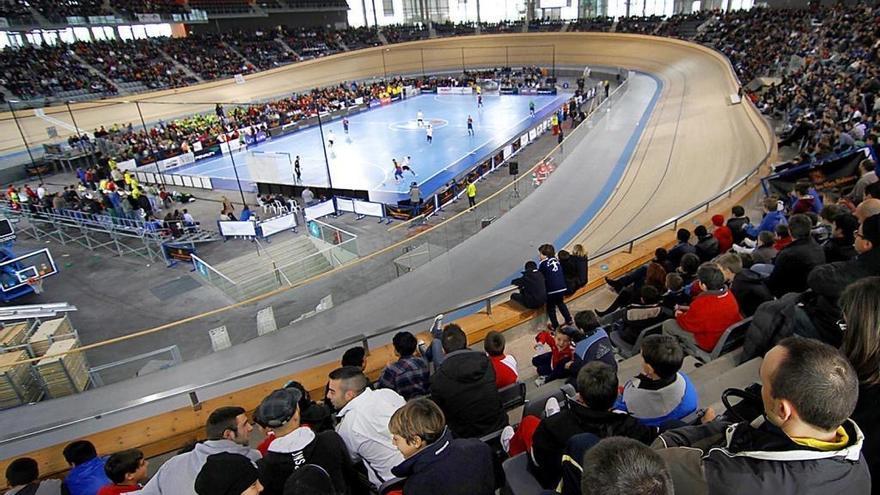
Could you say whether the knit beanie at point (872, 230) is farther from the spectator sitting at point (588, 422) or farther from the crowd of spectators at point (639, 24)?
the crowd of spectators at point (639, 24)

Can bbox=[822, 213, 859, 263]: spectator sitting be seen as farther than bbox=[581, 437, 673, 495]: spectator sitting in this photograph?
Yes

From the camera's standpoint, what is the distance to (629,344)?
199 inches

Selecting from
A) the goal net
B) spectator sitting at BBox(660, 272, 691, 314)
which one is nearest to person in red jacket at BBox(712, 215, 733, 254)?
spectator sitting at BBox(660, 272, 691, 314)

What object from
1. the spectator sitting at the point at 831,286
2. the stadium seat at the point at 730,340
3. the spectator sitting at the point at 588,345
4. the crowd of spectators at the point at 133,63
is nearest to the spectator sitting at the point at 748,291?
the stadium seat at the point at 730,340

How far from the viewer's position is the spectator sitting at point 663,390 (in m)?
2.86

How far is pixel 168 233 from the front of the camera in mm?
16953

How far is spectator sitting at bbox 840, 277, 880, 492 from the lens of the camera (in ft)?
6.68

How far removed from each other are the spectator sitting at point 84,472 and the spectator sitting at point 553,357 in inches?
144

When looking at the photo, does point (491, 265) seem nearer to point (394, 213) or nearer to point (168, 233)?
point (394, 213)

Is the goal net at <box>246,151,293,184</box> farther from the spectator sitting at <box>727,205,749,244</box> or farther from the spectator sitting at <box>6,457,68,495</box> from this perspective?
the spectator sitting at <box>6,457,68,495</box>

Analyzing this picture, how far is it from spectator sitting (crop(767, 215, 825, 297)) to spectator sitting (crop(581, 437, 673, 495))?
12.3 feet

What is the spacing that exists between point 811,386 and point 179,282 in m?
15.6

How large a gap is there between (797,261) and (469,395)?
3321mm

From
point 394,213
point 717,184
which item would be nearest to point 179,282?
point 394,213
